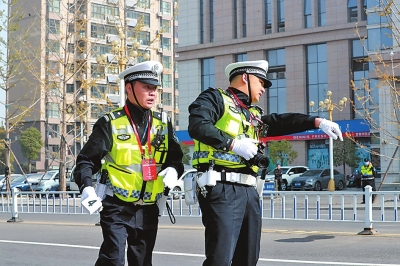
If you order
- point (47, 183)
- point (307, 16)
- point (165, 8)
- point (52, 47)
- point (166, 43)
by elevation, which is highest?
point (165, 8)

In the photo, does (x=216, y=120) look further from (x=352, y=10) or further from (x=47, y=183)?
(x=352, y=10)

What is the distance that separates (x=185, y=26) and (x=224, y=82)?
7.08m

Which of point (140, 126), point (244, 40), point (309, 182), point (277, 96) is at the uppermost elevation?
point (244, 40)

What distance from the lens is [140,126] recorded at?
5.38 meters

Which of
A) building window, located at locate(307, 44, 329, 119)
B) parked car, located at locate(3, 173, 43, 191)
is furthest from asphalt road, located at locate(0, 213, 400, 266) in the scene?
building window, located at locate(307, 44, 329, 119)

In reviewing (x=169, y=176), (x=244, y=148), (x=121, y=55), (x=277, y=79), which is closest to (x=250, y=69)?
(x=244, y=148)

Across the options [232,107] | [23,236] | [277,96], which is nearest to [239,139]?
[232,107]

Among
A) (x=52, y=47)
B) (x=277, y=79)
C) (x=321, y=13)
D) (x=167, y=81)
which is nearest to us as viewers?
(x=52, y=47)

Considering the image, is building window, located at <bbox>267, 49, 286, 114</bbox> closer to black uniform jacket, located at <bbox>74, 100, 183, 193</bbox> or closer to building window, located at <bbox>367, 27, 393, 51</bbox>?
building window, located at <bbox>367, 27, 393, 51</bbox>

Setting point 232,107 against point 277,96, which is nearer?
point 232,107

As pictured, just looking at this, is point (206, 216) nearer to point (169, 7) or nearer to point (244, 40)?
point (244, 40)

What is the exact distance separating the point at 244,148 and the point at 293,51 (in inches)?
2108

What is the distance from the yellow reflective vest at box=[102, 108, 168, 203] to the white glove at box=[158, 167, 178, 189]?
0.09m

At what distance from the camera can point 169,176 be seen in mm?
5195
